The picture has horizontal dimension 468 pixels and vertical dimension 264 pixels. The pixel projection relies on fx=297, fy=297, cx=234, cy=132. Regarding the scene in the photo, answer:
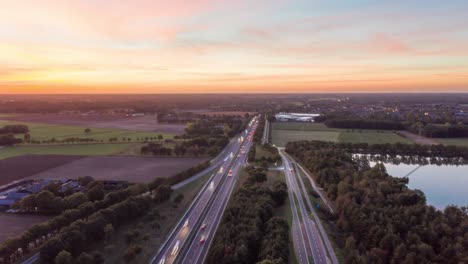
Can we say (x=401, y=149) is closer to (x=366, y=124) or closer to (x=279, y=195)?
(x=366, y=124)

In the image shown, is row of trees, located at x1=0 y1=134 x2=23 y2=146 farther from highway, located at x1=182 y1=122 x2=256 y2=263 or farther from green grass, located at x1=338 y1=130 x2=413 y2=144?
green grass, located at x1=338 y1=130 x2=413 y2=144

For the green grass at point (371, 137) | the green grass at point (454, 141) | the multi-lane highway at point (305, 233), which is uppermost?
the green grass at point (371, 137)

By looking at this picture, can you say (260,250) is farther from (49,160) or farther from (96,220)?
(49,160)

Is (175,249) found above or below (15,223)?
below

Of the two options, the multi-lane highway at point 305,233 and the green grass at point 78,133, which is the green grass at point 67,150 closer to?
the green grass at point 78,133

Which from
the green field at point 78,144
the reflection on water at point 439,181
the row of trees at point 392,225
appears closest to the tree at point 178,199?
the row of trees at point 392,225

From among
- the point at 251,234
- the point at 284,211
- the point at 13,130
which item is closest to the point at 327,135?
the point at 284,211

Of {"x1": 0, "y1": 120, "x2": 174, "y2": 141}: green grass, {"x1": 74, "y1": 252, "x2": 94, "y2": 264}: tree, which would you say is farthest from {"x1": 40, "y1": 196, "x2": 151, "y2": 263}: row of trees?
{"x1": 0, "y1": 120, "x2": 174, "y2": 141}: green grass
